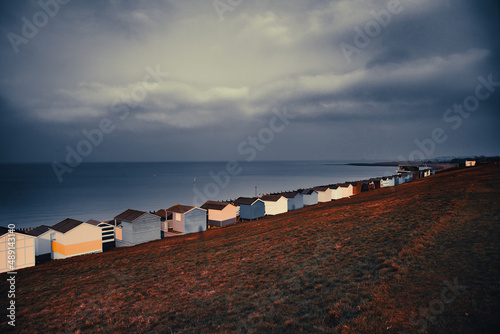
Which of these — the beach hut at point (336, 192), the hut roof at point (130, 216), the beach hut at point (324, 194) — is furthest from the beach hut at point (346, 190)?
the hut roof at point (130, 216)

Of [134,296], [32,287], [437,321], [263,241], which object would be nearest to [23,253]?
[32,287]

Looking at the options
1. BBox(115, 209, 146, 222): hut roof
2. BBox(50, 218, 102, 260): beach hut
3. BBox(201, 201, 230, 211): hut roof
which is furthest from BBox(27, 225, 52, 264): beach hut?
BBox(201, 201, 230, 211): hut roof

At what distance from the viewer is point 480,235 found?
47.9ft

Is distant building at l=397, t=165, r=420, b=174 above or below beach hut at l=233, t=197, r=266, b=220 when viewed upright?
above

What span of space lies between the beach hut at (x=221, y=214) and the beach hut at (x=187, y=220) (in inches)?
107

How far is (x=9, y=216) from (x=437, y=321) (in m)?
88.3

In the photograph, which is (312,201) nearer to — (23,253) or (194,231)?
(194,231)

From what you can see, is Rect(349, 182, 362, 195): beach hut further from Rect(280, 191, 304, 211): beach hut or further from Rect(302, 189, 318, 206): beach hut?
Rect(280, 191, 304, 211): beach hut

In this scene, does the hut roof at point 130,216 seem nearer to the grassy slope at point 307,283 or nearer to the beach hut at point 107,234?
the beach hut at point 107,234

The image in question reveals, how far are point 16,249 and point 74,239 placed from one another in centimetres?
499

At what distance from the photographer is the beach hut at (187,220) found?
36.8 m

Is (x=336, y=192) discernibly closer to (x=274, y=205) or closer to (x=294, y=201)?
(x=294, y=201)

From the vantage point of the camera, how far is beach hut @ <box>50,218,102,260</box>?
28.0m

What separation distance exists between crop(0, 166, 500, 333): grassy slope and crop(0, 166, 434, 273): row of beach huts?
3437mm
